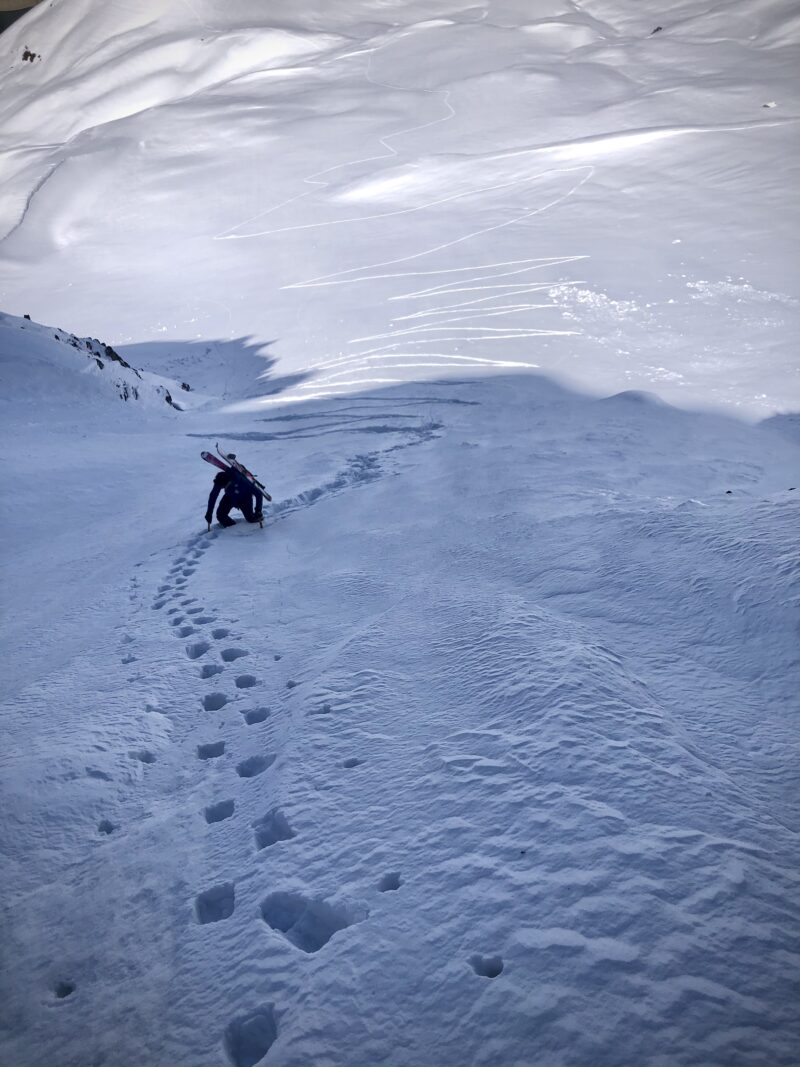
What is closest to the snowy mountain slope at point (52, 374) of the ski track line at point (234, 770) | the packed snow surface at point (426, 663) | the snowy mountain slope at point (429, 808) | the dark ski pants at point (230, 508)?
the packed snow surface at point (426, 663)

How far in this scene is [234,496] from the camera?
687 cm

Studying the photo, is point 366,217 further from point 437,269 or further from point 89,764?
point 89,764

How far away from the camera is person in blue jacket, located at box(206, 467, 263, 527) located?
682cm

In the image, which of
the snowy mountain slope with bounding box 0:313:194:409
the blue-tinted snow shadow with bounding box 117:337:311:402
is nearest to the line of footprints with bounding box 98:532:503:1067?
the snowy mountain slope with bounding box 0:313:194:409

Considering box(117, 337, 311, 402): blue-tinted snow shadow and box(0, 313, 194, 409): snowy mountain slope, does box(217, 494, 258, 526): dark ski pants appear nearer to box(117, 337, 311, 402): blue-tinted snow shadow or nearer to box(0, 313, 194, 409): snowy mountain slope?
box(0, 313, 194, 409): snowy mountain slope

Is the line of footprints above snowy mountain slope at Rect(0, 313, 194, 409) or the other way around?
the other way around

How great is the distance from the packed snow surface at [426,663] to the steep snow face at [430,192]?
0.18 m

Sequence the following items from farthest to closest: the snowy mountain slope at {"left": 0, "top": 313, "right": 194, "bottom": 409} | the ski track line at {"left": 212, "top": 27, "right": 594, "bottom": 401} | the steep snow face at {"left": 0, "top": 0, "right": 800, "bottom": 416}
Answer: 1. the steep snow face at {"left": 0, "top": 0, "right": 800, "bottom": 416}
2. the ski track line at {"left": 212, "top": 27, "right": 594, "bottom": 401}
3. the snowy mountain slope at {"left": 0, "top": 313, "right": 194, "bottom": 409}

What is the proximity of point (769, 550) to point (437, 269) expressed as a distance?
1292 cm

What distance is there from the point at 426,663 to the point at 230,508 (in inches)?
136

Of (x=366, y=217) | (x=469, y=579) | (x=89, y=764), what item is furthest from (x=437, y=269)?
(x=89, y=764)

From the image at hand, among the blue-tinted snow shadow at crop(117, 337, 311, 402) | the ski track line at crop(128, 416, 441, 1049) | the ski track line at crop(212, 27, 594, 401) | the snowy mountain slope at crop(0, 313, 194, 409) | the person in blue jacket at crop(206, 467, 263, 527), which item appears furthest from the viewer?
the blue-tinted snow shadow at crop(117, 337, 311, 402)

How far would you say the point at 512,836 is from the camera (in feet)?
8.93

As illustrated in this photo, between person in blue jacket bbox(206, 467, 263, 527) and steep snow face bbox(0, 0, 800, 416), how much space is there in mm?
5181
